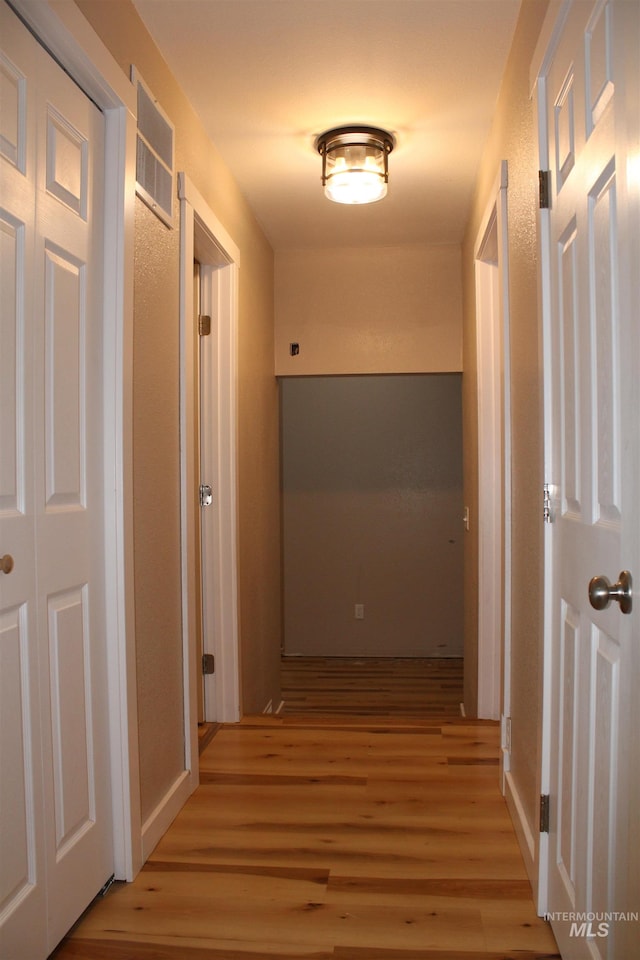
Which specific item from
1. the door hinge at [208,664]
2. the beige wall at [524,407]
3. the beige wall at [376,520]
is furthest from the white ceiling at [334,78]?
the beige wall at [376,520]

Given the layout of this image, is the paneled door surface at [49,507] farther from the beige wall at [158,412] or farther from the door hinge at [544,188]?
the door hinge at [544,188]

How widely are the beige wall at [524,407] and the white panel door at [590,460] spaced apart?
21cm

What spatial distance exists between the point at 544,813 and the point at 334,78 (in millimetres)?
2359

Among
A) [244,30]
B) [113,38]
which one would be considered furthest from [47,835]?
[244,30]

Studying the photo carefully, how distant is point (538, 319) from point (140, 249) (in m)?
1.16

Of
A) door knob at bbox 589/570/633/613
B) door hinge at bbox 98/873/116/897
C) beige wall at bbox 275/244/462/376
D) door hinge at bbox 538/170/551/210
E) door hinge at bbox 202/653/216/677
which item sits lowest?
door hinge at bbox 98/873/116/897

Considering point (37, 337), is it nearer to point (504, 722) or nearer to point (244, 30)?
point (244, 30)

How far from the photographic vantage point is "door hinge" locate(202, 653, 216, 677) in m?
3.59

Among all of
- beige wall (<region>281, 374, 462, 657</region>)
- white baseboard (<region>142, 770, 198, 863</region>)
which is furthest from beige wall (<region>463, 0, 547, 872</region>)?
beige wall (<region>281, 374, 462, 657</region>)

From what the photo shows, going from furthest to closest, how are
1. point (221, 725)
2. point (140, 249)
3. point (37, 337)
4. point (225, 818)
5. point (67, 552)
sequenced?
point (221, 725) < point (225, 818) < point (140, 249) < point (67, 552) < point (37, 337)

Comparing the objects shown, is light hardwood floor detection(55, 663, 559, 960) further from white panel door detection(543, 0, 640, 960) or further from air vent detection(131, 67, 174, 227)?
air vent detection(131, 67, 174, 227)

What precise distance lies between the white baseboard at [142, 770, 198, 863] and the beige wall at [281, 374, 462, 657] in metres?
3.79

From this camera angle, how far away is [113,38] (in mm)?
2164

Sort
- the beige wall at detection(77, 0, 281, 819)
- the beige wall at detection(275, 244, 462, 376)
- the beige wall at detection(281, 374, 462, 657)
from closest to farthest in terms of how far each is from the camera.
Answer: the beige wall at detection(77, 0, 281, 819) → the beige wall at detection(275, 244, 462, 376) → the beige wall at detection(281, 374, 462, 657)
